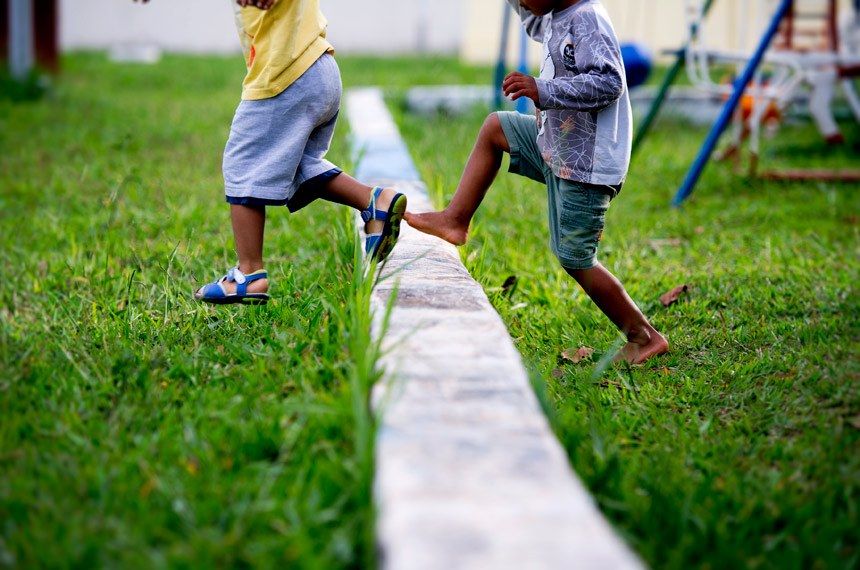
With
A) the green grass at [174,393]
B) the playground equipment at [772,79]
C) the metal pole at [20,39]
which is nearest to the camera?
the green grass at [174,393]

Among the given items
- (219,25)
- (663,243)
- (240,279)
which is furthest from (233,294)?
(219,25)

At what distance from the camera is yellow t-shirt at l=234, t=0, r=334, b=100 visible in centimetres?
280

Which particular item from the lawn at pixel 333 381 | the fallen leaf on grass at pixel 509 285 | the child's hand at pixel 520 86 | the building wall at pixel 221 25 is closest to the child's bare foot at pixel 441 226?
the lawn at pixel 333 381

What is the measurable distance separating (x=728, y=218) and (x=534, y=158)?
1.85m

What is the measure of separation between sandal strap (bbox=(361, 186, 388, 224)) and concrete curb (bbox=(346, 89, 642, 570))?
1.21 feet

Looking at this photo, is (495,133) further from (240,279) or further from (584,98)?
(240,279)

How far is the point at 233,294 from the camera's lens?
2.83 metres

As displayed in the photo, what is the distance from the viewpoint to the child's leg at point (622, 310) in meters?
2.85

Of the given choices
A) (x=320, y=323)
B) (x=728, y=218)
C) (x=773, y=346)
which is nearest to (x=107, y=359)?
(x=320, y=323)

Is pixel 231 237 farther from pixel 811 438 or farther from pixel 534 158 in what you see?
pixel 811 438

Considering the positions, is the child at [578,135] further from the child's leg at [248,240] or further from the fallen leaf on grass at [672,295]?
A: the child's leg at [248,240]

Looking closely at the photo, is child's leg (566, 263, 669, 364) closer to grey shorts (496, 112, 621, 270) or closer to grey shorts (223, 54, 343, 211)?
grey shorts (496, 112, 621, 270)

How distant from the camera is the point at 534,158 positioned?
2.94 m

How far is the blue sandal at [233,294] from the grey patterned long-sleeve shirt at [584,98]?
2.93 ft
